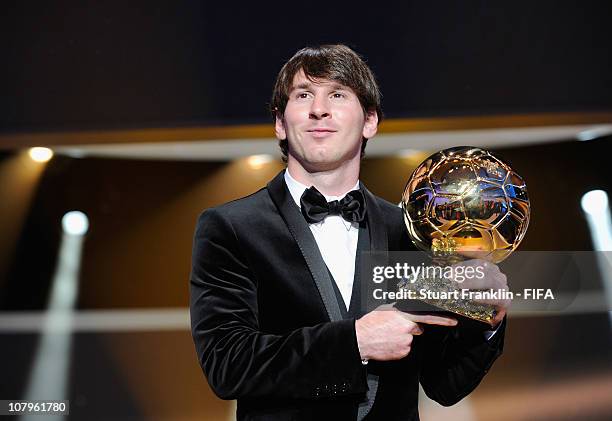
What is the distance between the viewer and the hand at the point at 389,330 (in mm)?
1447

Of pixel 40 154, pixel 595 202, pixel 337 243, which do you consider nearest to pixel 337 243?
pixel 337 243

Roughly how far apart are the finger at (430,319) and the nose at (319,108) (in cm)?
48

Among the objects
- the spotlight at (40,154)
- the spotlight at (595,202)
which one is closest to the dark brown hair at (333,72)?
the spotlight at (595,202)

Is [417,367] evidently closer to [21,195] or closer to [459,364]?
[459,364]

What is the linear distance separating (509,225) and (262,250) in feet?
1.64

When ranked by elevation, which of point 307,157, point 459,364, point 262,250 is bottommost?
point 459,364

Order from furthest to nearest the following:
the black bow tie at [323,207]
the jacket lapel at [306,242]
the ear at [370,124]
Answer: the ear at [370,124]
the black bow tie at [323,207]
the jacket lapel at [306,242]

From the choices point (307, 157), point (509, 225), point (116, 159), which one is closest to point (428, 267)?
point (509, 225)

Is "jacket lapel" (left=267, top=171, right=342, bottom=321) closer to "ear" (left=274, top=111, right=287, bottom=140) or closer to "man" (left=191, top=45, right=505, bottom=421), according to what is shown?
"man" (left=191, top=45, right=505, bottom=421)

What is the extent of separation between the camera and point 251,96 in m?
2.75

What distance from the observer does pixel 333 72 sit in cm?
174

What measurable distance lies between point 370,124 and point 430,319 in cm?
57

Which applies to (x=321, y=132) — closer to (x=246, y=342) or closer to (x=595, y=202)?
(x=246, y=342)

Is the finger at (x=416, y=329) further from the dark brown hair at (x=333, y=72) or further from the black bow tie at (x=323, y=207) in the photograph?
the dark brown hair at (x=333, y=72)
